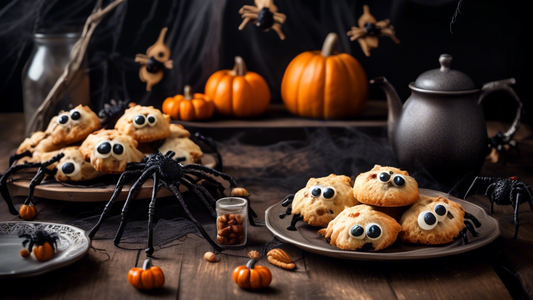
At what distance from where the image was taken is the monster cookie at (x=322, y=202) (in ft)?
3.61

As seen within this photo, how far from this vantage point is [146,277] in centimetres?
92

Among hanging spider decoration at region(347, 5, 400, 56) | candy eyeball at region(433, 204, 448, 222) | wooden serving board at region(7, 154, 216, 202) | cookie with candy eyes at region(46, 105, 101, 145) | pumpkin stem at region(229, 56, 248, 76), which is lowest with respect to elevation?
wooden serving board at region(7, 154, 216, 202)

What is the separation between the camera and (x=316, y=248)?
3.21 feet

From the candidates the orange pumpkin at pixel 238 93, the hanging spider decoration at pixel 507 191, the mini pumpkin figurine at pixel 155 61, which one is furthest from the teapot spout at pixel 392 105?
the mini pumpkin figurine at pixel 155 61

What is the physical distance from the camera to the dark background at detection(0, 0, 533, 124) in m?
2.23

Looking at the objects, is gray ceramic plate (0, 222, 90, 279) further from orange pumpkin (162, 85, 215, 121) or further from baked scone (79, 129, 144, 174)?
orange pumpkin (162, 85, 215, 121)

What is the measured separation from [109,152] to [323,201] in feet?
1.78

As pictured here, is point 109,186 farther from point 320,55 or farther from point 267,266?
point 320,55

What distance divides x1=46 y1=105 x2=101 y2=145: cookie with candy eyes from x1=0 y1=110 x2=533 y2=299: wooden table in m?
0.38

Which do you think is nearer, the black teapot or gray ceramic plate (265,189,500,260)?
gray ceramic plate (265,189,500,260)

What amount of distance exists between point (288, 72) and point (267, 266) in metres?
1.28

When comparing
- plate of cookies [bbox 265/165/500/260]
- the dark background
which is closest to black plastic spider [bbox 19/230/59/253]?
plate of cookies [bbox 265/165/500/260]

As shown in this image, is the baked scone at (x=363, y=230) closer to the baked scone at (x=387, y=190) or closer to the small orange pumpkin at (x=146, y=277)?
the baked scone at (x=387, y=190)

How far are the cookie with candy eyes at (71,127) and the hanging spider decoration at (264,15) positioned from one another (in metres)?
0.79
